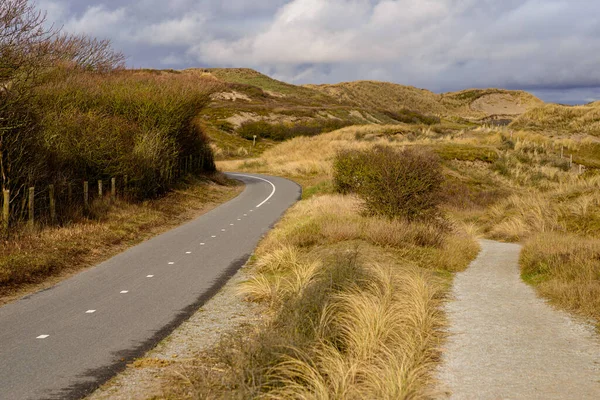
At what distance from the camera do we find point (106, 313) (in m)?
8.23

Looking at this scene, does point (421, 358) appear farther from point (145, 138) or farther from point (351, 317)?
point (145, 138)

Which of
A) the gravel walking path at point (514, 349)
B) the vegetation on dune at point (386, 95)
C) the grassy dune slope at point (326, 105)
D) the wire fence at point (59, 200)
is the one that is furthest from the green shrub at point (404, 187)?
the vegetation on dune at point (386, 95)

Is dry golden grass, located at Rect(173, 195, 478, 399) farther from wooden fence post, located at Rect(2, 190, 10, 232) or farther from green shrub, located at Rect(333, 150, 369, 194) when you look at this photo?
green shrub, located at Rect(333, 150, 369, 194)

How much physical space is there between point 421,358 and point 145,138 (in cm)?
1823

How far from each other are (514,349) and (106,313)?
17.7ft

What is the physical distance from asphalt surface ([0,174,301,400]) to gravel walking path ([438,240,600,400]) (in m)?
3.58

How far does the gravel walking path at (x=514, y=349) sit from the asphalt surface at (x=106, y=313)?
3.58 m

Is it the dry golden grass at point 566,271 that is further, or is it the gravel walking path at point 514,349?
the dry golden grass at point 566,271

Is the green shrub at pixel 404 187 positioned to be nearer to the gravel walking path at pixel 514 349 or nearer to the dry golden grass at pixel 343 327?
the dry golden grass at pixel 343 327

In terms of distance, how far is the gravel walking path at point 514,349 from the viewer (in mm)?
5176

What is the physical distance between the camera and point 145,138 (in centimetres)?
2219

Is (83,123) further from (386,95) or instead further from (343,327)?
(386,95)

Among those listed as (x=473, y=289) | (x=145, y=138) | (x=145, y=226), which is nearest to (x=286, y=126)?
(x=145, y=138)

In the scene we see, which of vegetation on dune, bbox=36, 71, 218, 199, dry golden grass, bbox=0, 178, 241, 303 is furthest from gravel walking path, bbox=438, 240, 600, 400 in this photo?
vegetation on dune, bbox=36, 71, 218, 199
